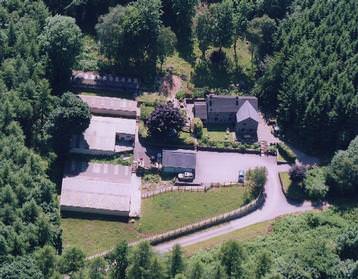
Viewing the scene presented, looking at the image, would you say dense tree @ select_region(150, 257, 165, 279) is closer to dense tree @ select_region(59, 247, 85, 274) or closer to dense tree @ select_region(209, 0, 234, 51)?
dense tree @ select_region(59, 247, 85, 274)

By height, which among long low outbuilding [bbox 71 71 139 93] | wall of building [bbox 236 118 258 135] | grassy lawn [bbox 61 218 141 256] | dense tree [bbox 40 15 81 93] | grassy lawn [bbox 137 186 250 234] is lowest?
grassy lawn [bbox 61 218 141 256]

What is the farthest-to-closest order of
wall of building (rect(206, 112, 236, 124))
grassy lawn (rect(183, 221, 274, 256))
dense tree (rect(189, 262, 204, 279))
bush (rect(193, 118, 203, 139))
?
wall of building (rect(206, 112, 236, 124)) < bush (rect(193, 118, 203, 139)) < grassy lawn (rect(183, 221, 274, 256)) < dense tree (rect(189, 262, 204, 279))

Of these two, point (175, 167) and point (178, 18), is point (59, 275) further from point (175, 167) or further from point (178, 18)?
point (178, 18)

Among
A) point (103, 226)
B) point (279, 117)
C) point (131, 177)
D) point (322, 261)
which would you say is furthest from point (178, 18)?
point (322, 261)

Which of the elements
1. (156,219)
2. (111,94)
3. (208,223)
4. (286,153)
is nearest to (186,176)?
(208,223)

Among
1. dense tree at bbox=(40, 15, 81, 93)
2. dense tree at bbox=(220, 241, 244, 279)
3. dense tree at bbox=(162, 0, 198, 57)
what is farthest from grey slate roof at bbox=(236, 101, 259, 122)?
dense tree at bbox=(220, 241, 244, 279)

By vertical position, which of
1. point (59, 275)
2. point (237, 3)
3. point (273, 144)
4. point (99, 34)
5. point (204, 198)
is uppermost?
point (237, 3)
